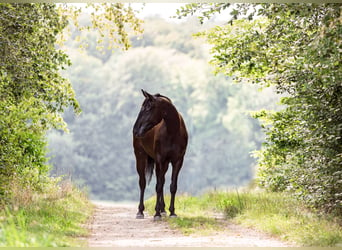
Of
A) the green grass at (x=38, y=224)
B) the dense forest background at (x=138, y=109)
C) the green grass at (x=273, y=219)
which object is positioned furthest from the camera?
the dense forest background at (x=138, y=109)

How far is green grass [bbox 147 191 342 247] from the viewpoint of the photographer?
675 centimetres

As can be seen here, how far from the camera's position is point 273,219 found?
8.46 metres

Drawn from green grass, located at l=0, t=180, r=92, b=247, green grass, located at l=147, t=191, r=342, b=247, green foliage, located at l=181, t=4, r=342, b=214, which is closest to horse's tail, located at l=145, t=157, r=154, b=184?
green grass, located at l=147, t=191, r=342, b=247

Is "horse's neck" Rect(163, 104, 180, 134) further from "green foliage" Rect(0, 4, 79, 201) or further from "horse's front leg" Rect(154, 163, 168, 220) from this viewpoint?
"green foliage" Rect(0, 4, 79, 201)

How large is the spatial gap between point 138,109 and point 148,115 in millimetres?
31958

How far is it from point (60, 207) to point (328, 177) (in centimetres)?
434

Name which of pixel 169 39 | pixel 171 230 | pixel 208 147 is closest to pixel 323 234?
pixel 171 230

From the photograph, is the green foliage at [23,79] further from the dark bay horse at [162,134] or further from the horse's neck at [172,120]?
the horse's neck at [172,120]

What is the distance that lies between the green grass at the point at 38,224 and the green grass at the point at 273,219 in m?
1.49

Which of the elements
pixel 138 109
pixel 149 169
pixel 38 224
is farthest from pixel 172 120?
pixel 138 109

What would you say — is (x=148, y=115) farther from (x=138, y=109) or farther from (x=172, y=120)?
(x=138, y=109)

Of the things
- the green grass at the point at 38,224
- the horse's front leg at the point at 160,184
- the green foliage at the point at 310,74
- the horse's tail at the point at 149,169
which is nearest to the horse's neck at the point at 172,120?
the horse's front leg at the point at 160,184

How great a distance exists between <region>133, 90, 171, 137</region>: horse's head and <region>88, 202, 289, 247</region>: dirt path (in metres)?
1.44

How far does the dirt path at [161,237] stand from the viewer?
21.5ft
